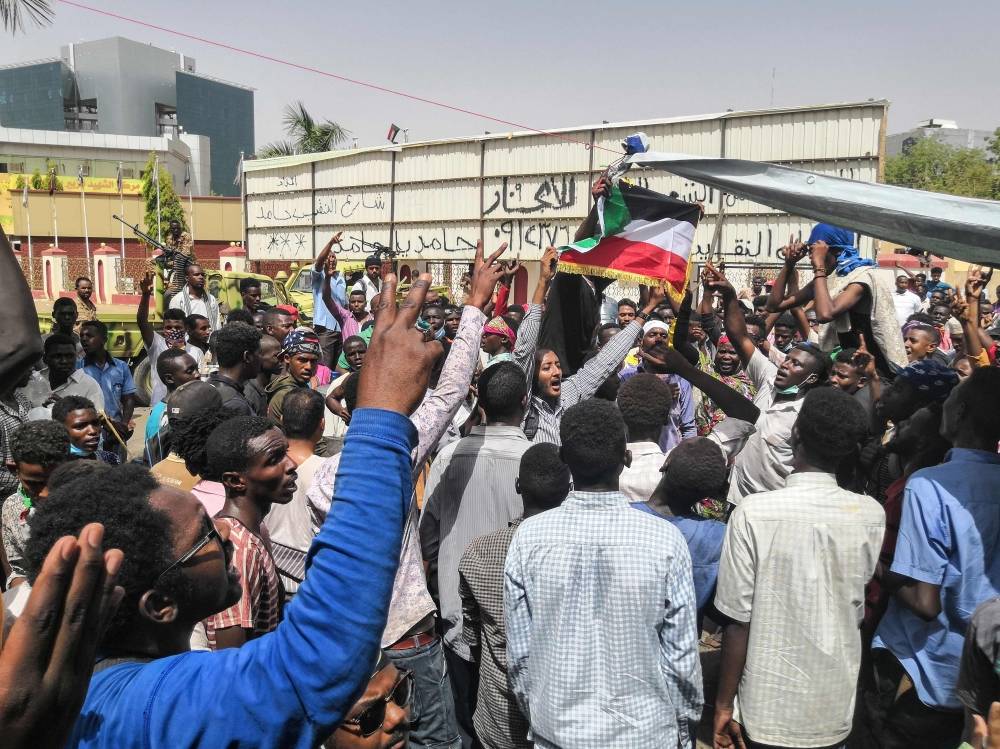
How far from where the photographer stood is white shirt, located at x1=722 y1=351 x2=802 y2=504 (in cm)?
439

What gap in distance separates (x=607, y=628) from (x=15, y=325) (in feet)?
5.92

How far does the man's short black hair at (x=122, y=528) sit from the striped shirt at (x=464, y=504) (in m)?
2.01

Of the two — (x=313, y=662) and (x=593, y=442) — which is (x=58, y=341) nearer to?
(x=593, y=442)

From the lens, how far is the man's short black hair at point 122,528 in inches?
57.3

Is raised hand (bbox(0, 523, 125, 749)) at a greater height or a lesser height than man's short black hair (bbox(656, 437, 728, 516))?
greater

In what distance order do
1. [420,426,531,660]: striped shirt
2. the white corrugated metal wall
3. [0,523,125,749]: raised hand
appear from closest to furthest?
[0,523,125,749]: raised hand → [420,426,531,660]: striped shirt → the white corrugated metal wall

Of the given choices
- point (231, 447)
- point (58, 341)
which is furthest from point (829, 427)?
point (58, 341)

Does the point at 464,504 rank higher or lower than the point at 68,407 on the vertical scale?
lower

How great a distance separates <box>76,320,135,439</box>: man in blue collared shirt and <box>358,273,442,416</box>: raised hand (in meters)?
→ 5.95

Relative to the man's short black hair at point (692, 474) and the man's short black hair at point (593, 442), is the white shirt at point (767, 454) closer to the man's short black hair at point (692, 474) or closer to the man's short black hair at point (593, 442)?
the man's short black hair at point (692, 474)

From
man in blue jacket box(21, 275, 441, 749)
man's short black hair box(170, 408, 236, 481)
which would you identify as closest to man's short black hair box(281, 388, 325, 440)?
man's short black hair box(170, 408, 236, 481)

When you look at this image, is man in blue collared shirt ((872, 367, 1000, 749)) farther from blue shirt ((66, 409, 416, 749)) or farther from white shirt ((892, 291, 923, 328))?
white shirt ((892, 291, 923, 328))

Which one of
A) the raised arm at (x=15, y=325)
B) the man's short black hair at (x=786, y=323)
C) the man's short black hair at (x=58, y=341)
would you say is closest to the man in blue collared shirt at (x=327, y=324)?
the man's short black hair at (x=58, y=341)

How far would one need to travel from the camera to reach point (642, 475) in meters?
3.83
